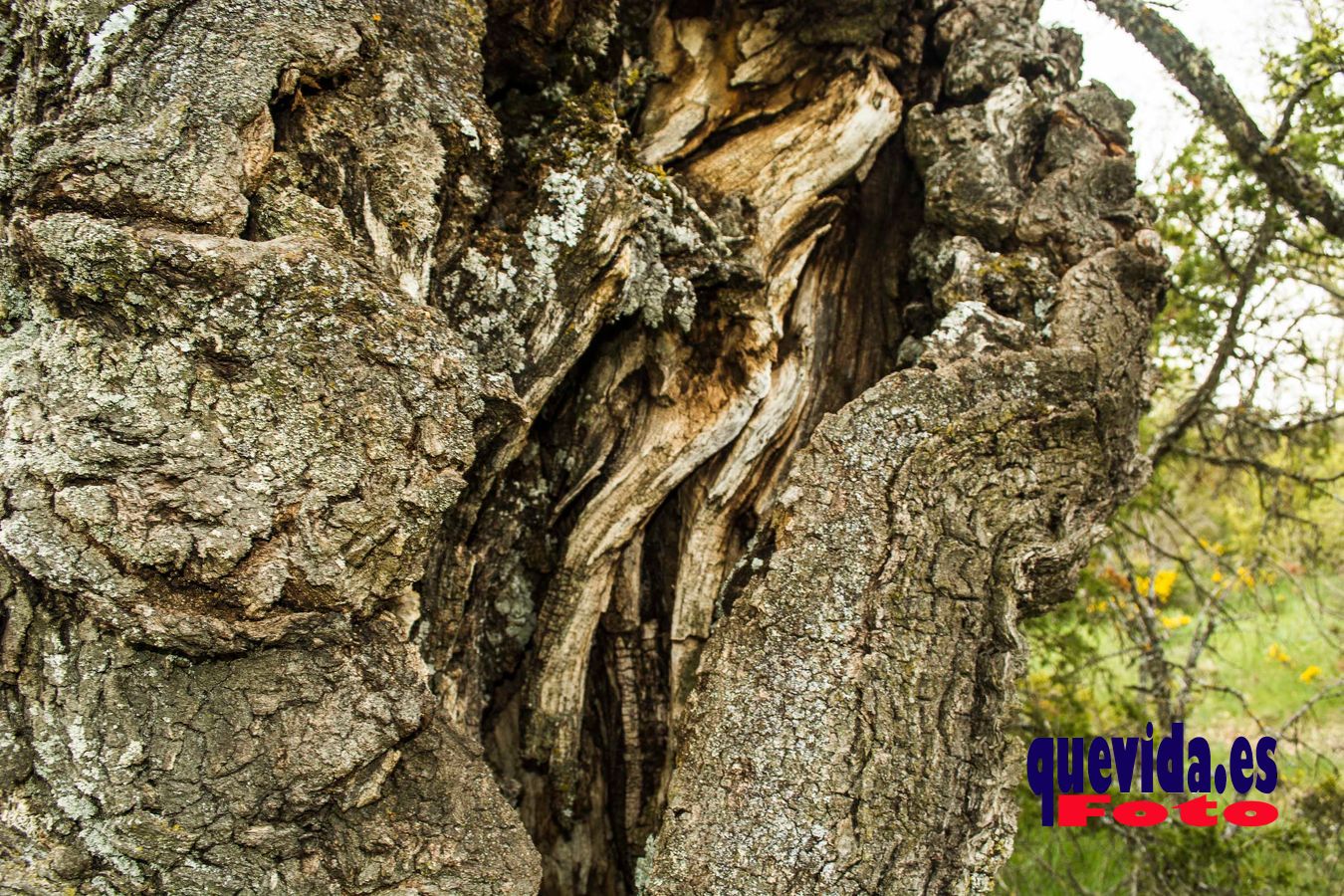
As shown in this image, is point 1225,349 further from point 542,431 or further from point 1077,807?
point 542,431

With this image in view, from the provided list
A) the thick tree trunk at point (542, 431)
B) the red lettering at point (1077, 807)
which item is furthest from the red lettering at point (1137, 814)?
the thick tree trunk at point (542, 431)

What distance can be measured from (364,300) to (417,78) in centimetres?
72

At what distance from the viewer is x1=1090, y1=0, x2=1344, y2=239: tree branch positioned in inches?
137

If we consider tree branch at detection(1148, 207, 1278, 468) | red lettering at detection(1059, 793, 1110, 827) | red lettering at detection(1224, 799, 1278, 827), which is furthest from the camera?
tree branch at detection(1148, 207, 1278, 468)

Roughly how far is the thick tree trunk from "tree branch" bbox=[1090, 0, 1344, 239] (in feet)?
2.06

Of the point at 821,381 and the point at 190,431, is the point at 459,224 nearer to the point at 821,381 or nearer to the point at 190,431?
the point at 190,431

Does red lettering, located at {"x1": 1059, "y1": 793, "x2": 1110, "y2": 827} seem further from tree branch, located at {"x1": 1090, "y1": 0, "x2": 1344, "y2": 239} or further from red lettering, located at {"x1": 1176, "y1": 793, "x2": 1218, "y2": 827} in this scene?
tree branch, located at {"x1": 1090, "y1": 0, "x2": 1344, "y2": 239}

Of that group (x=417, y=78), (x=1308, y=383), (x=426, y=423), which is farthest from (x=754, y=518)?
(x=1308, y=383)

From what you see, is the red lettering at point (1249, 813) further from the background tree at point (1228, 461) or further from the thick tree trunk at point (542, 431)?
the thick tree trunk at point (542, 431)

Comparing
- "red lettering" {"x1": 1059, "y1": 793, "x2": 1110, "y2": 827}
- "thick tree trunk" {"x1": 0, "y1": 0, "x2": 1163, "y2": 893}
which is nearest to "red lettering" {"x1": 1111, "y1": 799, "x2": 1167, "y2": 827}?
"red lettering" {"x1": 1059, "y1": 793, "x2": 1110, "y2": 827}

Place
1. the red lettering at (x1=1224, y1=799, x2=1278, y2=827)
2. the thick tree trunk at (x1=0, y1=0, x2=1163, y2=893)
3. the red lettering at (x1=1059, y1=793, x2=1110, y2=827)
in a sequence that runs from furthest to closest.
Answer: the red lettering at (x1=1224, y1=799, x2=1278, y2=827) → the red lettering at (x1=1059, y1=793, x2=1110, y2=827) → the thick tree trunk at (x1=0, y1=0, x2=1163, y2=893)

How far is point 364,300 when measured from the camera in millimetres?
1867

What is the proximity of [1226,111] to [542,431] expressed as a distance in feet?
9.95

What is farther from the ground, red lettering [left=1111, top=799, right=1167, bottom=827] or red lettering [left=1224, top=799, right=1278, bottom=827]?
red lettering [left=1224, top=799, right=1278, bottom=827]
